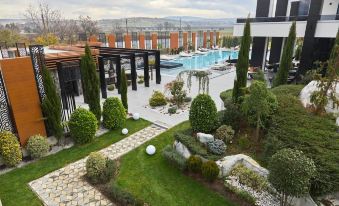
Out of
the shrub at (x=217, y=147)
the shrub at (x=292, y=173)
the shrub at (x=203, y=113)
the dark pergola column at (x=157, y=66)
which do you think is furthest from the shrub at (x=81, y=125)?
the dark pergola column at (x=157, y=66)

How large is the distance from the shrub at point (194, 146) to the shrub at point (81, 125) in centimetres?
424

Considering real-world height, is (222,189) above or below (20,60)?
below

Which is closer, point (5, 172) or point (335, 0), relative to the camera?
point (5, 172)

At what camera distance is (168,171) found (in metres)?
8.80

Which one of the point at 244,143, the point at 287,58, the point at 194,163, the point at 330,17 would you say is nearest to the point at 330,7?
the point at 330,17

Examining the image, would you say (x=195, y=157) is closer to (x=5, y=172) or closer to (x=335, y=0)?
(x=5, y=172)

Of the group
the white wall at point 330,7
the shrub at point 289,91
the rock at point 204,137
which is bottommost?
the rock at point 204,137

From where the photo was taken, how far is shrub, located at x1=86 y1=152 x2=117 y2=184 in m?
8.17

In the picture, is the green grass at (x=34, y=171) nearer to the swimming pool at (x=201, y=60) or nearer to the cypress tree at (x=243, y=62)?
the cypress tree at (x=243, y=62)

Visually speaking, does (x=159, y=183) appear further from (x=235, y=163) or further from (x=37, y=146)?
(x=37, y=146)

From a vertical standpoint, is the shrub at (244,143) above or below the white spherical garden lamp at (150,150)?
above

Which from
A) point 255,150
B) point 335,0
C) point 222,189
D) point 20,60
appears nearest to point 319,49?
point 335,0

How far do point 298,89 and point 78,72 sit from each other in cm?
1445

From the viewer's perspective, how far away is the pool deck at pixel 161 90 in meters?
13.9
